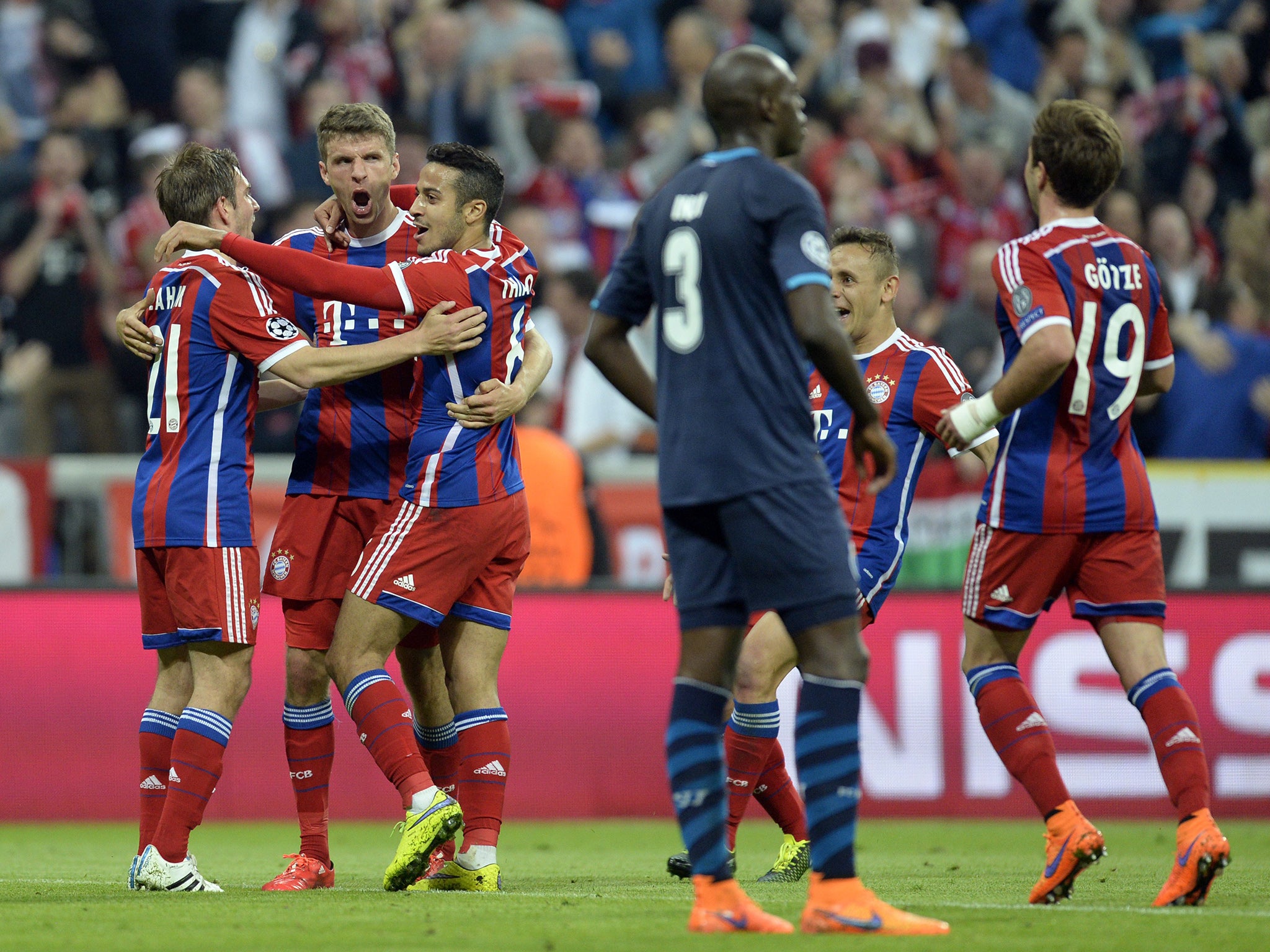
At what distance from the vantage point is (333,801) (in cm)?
1000

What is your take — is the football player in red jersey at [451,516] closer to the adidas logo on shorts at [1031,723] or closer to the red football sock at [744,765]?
the red football sock at [744,765]

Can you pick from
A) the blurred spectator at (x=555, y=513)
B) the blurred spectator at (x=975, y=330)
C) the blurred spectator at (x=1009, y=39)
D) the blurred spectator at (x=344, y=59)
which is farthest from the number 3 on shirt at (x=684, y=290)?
the blurred spectator at (x=1009, y=39)

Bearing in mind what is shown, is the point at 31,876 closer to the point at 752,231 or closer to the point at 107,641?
the point at 107,641

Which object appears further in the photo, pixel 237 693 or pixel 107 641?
pixel 107 641

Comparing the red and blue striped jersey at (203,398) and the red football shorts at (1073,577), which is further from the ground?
the red and blue striped jersey at (203,398)

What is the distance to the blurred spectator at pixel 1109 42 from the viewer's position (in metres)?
15.2

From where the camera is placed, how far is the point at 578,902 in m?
5.29

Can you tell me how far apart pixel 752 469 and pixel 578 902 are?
1.67 meters

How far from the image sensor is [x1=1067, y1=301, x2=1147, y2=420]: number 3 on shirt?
540cm

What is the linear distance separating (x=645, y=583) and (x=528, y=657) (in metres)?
0.84

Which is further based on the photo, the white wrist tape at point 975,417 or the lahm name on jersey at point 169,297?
the lahm name on jersey at point 169,297

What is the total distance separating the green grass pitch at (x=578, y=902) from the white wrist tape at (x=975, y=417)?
1461mm

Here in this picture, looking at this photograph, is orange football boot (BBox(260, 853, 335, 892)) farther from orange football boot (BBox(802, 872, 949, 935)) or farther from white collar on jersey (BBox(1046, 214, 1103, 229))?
white collar on jersey (BBox(1046, 214, 1103, 229))

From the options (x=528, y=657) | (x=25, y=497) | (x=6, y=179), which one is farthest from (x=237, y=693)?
(x=6, y=179)
